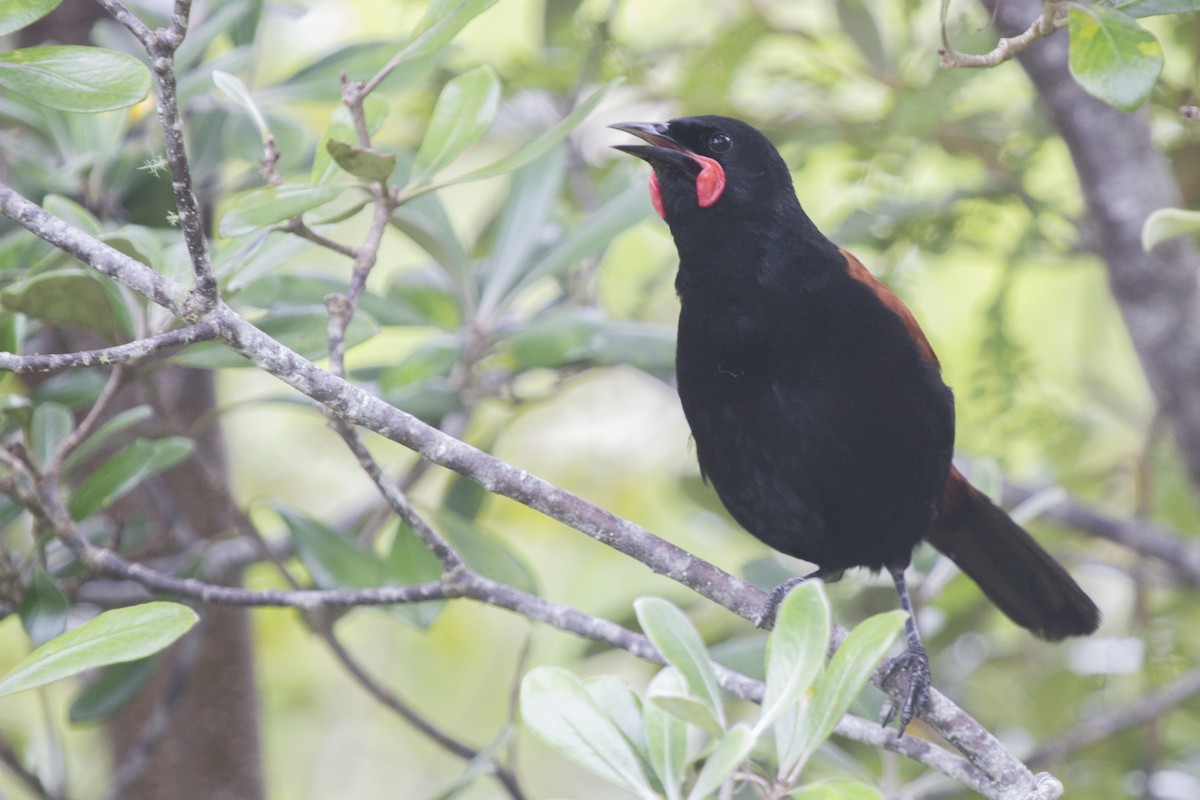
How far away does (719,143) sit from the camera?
2.64 meters

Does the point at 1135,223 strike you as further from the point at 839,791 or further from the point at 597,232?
the point at 839,791

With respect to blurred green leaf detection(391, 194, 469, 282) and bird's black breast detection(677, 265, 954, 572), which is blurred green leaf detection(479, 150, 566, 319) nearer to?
blurred green leaf detection(391, 194, 469, 282)

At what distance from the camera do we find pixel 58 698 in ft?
17.8

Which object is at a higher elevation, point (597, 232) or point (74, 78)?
point (74, 78)

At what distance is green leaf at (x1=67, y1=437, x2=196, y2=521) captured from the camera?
2209 mm

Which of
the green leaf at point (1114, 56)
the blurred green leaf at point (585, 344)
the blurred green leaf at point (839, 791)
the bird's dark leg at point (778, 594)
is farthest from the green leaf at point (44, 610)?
the green leaf at point (1114, 56)

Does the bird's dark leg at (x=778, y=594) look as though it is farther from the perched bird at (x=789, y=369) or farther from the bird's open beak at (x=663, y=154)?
the bird's open beak at (x=663, y=154)

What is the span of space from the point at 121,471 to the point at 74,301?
35cm

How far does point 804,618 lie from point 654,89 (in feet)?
8.20

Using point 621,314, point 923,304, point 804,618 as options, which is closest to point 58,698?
point 621,314

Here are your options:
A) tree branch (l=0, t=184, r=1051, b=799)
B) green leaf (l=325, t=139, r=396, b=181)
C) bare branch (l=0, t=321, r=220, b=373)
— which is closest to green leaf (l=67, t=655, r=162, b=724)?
tree branch (l=0, t=184, r=1051, b=799)

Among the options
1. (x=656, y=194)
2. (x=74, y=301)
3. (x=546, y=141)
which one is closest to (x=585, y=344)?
(x=656, y=194)

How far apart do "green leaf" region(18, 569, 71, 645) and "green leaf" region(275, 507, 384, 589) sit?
1.59 ft

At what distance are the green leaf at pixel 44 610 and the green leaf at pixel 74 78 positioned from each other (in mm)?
822
